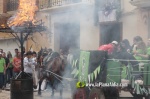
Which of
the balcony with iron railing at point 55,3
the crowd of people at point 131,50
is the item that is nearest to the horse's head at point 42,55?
the balcony with iron railing at point 55,3

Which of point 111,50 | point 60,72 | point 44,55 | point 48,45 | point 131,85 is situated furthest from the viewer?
point 48,45

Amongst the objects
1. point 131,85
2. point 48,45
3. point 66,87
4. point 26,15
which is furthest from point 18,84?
point 48,45

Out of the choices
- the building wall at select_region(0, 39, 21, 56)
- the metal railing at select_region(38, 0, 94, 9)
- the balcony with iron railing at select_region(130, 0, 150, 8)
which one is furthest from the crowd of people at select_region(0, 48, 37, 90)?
the building wall at select_region(0, 39, 21, 56)

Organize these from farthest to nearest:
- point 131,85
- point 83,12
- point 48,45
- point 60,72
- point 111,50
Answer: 1. point 48,45
2. point 83,12
3. point 60,72
4. point 111,50
5. point 131,85

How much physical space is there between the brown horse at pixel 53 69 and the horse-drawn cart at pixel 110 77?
3574 mm

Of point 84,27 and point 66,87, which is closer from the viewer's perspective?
point 66,87

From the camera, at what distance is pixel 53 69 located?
12016 mm

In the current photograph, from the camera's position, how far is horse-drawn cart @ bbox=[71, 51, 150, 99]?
7.74 meters

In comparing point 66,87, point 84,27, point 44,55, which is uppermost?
point 84,27

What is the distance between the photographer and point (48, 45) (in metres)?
18.9

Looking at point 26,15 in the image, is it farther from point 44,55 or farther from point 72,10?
point 72,10

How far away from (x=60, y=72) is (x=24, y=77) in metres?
2.80

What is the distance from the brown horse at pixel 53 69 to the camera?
11.8 meters

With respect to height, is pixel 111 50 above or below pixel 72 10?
below
